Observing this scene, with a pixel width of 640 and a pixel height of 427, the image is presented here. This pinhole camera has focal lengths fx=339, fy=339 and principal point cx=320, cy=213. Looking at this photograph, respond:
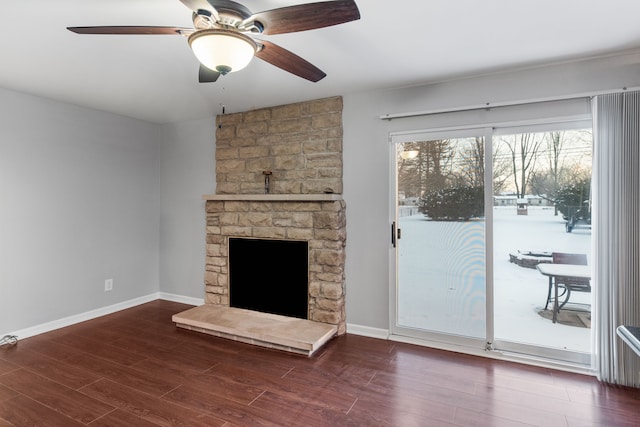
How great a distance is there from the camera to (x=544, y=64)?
268 cm

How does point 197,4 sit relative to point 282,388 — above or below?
above

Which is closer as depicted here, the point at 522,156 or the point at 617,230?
the point at 617,230

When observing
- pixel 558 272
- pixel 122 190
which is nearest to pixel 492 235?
pixel 558 272

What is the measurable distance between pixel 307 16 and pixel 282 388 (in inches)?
90.7

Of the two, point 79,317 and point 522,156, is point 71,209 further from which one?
point 522,156

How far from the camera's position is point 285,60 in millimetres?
1953

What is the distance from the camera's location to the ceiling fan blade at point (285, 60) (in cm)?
180

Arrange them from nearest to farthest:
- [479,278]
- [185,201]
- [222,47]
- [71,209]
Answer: [222,47] < [479,278] < [71,209] < [185,201]

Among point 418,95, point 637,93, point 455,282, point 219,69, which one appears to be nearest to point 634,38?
point 637,93

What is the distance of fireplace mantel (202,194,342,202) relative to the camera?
3355mm

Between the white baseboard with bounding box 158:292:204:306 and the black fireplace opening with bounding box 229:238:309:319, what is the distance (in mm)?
638

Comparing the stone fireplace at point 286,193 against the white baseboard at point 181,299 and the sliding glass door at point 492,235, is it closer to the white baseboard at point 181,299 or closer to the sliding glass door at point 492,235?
the white baseboard at point 181,299

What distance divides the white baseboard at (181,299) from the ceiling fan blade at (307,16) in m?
3.63

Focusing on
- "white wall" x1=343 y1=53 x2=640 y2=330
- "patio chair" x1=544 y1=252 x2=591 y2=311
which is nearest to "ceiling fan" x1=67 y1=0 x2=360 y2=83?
"white wall" x1=343 y1=53 x2=640 y2=330
